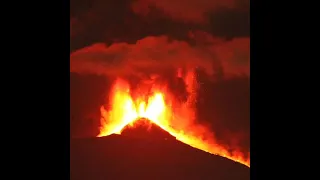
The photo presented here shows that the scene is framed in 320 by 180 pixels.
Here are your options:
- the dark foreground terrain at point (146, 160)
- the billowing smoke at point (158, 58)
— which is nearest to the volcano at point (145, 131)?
the dark foreground terrain at point (146, 160)

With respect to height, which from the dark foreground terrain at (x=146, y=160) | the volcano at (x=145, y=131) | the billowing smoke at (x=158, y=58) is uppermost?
the billowing smoke at (x=158, y=58)

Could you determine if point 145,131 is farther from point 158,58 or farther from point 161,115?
point 158,58

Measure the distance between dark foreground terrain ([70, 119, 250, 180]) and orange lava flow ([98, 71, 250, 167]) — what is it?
51 millimetres

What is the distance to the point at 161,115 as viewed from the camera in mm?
3645

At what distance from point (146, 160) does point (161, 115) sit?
12.2 inches

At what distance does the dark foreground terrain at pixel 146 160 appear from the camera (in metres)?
3.55

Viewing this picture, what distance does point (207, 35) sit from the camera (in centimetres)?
369

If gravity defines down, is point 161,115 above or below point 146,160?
above

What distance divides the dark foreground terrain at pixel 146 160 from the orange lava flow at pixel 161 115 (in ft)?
0.17

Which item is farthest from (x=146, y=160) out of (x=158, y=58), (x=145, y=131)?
(x=158, y=58)

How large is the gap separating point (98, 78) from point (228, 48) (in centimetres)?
88

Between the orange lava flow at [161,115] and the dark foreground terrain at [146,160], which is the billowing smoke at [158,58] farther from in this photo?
the dark foreground terrain at [146,160]

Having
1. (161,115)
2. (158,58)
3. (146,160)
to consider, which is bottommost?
(146,160)

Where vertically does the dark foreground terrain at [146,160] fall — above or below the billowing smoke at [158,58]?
below
